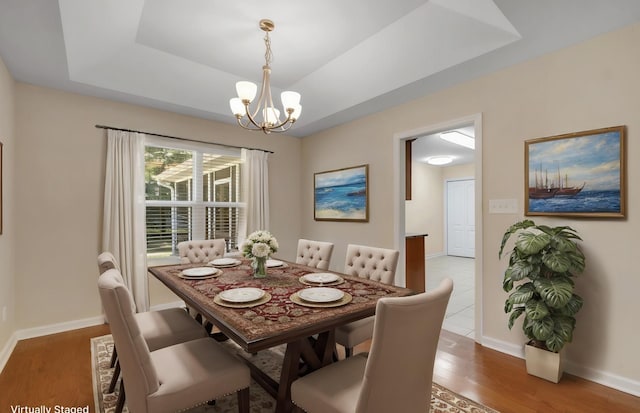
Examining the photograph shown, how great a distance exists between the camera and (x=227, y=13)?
2490mm

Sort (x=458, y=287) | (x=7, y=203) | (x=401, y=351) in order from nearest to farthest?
(x=401, y=351) → (x=7, y=203) → (x=458, y=287)

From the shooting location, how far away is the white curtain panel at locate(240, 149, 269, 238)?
15.1 feet

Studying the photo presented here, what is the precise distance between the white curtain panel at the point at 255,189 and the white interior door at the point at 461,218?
5723 millimetres

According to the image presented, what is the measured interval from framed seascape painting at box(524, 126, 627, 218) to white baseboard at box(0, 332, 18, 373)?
4.64 metres

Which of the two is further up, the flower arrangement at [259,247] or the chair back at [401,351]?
the flower arrangement at [259,247]

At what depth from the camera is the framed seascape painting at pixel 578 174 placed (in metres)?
2.21

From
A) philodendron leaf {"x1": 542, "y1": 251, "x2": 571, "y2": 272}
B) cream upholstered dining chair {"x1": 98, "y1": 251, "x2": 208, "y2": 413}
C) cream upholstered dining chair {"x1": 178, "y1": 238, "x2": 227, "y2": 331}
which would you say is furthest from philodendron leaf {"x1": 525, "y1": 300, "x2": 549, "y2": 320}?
cream upholstered dining chair {"x1": 178, "y1": 238, "x2": 227, "y2": 331}

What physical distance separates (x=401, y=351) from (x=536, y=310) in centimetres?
164

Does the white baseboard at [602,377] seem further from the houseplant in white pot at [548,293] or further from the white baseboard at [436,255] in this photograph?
the white baseboard at [436,255]

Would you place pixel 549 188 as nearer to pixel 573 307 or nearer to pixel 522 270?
pixel 522 270

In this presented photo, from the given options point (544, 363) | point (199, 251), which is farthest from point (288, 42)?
point (544, 363)

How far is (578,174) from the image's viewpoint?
7.78 feet

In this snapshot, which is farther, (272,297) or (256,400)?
(256,400)

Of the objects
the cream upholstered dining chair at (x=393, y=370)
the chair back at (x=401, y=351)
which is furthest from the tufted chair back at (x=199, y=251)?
the chair back at (x=401, y=351)
